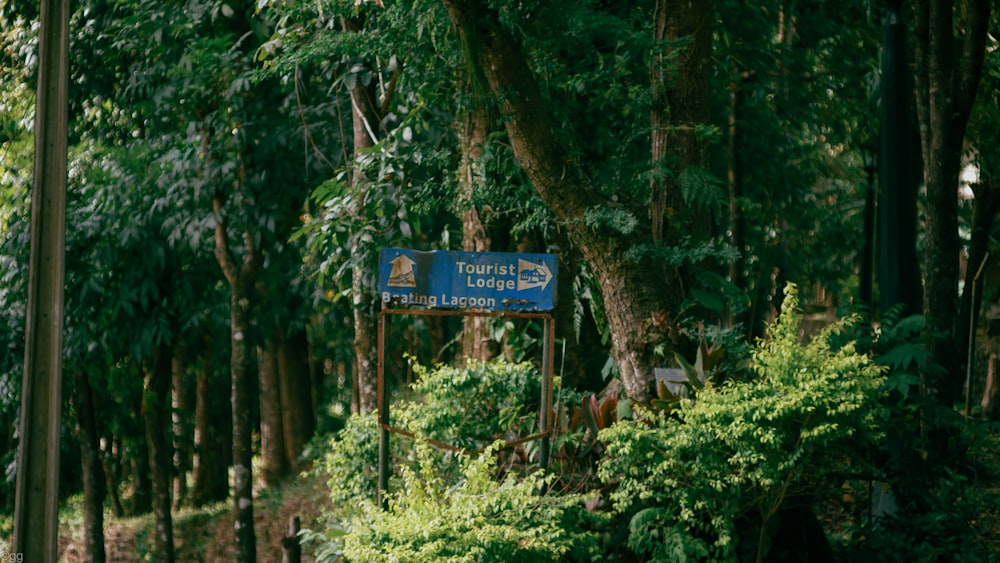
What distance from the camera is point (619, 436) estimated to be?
7457 mm

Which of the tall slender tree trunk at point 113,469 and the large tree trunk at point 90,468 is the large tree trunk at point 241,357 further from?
the tall slender tree trunk at point 113,469

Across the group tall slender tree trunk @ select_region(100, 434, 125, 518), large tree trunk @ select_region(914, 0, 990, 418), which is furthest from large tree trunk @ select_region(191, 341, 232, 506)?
large tree trunk @ select_region(914, 0, 990, 418)

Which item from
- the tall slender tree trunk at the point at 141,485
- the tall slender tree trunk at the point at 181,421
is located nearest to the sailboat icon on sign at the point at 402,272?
the tall slender tree trunk at the point at 181,421

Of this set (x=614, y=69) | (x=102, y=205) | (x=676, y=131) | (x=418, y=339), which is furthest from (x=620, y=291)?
(x=418, y=339)

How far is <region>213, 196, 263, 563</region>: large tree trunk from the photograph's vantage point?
1238 centimetres

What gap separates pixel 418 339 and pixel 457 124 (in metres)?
9.19

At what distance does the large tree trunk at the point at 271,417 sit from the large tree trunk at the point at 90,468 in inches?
115

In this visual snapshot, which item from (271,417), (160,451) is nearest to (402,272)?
(160,451)

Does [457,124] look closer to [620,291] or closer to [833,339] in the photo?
[620,291]

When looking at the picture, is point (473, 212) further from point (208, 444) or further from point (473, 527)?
point (208, 444)

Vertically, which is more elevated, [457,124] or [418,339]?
[457,124]

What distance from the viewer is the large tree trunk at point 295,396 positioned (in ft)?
62.1

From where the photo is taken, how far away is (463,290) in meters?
8.34

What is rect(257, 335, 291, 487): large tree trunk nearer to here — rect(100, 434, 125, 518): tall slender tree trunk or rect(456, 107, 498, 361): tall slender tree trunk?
rect(100, 434, 125, 518): tall slender tree trunk
